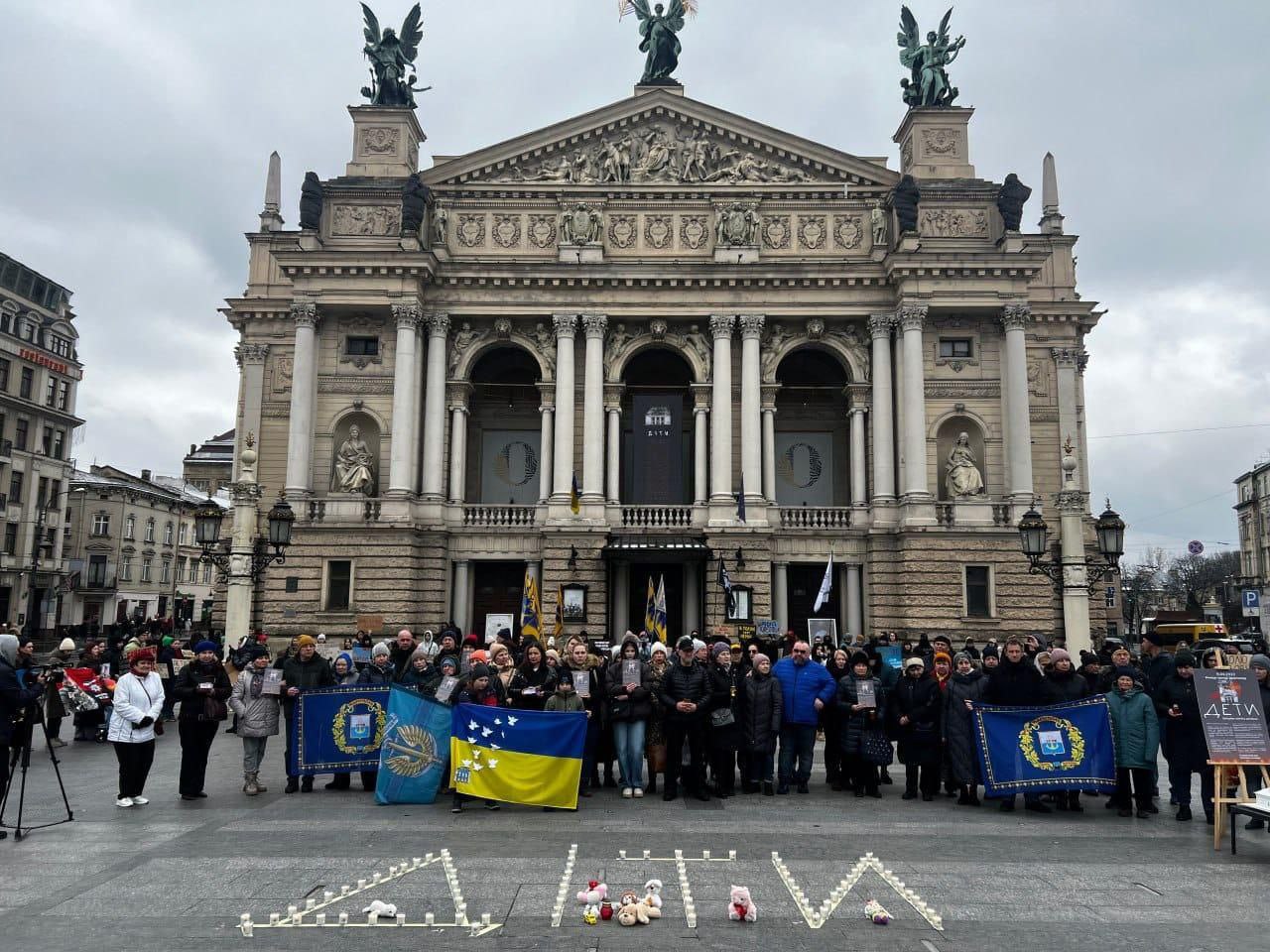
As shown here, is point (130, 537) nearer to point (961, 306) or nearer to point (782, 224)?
point (782, 224)

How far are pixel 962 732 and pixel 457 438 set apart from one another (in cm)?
2659

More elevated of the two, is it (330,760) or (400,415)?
(400,415)

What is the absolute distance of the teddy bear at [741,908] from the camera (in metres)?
7.92

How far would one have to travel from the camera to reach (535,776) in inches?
491

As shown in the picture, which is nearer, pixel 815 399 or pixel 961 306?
pixel 961 306

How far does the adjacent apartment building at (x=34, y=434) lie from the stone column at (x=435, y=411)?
117 ft

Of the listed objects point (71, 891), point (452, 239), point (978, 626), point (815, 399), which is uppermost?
point (452, 239)

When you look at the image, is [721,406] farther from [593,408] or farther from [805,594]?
[805,594]

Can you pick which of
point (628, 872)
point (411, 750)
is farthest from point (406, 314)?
point (628, 872)

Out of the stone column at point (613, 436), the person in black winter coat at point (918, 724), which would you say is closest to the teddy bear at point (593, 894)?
the person in black winter coat at point (918, 724)

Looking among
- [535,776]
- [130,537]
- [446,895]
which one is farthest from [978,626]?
[130,537]

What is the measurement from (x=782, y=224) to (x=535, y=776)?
95.0 feet

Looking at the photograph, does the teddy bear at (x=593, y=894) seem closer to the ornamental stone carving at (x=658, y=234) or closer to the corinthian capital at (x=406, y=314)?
the corinthian capital at (x=406, y=314)

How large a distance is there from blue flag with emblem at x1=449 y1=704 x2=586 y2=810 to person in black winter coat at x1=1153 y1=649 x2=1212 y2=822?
7.97 meters
